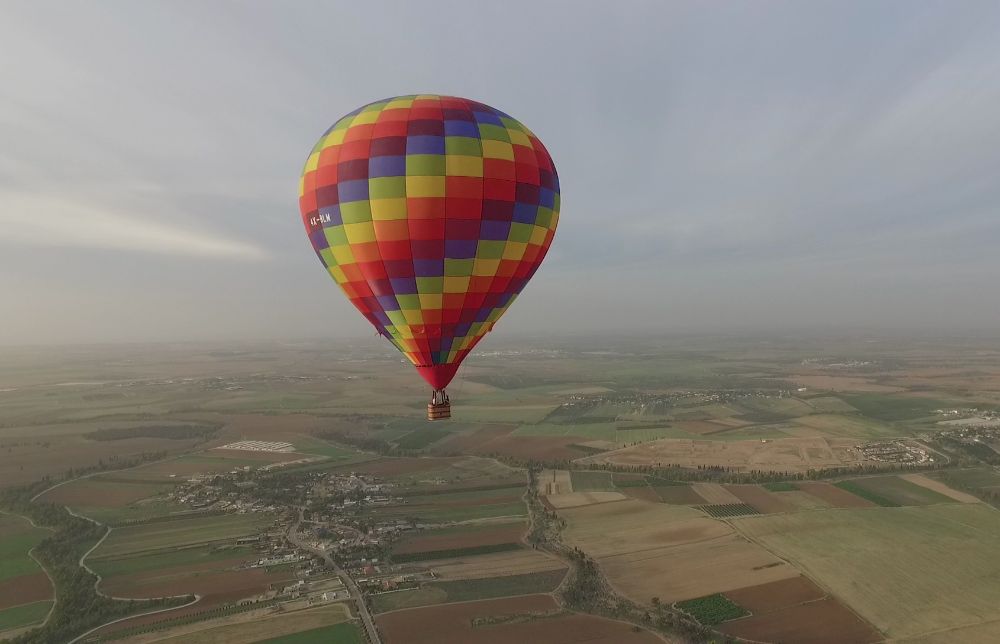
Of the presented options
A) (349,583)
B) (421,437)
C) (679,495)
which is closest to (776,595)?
(679,495)

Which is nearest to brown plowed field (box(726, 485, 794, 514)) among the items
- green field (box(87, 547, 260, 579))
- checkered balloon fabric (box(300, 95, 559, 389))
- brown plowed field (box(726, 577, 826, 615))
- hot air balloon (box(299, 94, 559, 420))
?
brown plowed field (box(726, 577, 826, 615))

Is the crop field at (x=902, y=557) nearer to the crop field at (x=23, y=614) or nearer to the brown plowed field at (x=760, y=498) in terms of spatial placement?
the brown plowed field at (x=760, y=498)

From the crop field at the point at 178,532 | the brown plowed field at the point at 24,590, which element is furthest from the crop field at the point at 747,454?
the brown plowed field at the point at 24,590

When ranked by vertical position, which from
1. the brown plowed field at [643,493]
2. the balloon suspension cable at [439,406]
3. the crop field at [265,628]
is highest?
the balloon suspension cable at [439,406]

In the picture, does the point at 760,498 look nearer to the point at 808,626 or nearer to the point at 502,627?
the point at 808,626

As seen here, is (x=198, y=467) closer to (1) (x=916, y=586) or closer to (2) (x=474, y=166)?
(2) (x=474, y=166)
